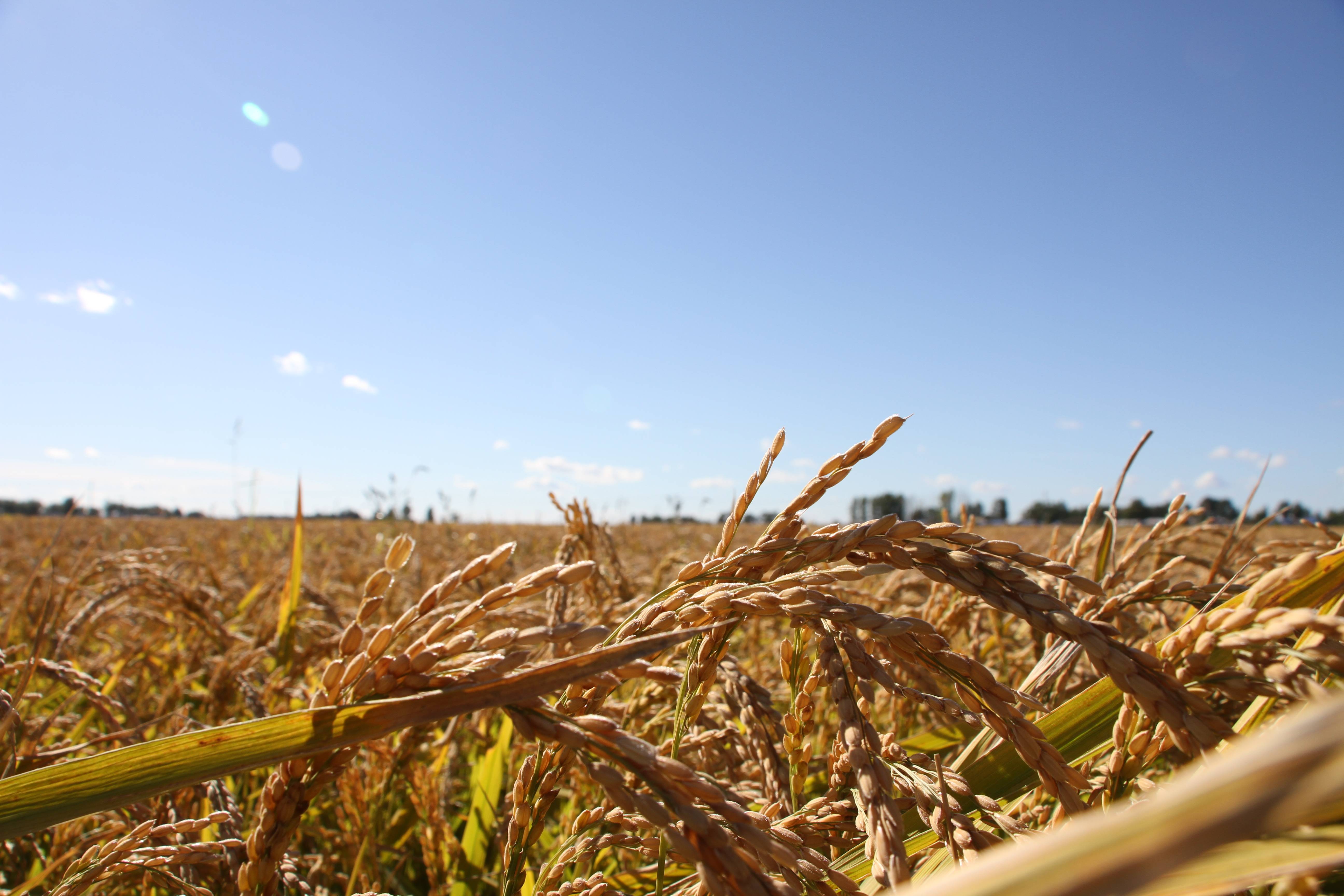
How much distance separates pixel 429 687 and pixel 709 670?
337mm

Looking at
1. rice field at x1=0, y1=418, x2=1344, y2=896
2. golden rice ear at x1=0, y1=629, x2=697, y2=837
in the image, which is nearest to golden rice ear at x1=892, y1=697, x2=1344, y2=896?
rice field at x1=0, y1=418, x2=1344, y2=896

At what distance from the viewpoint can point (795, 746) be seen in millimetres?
916

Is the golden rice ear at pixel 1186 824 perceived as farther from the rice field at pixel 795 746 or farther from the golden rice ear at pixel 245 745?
the golden rice ear at pixel 245 745

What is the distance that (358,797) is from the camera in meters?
1.64

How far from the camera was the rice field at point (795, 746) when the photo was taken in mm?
463

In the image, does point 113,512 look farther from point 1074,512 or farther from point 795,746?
point 1074,512

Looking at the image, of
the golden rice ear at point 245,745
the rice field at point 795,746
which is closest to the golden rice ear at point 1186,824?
the rice field at point 795,746

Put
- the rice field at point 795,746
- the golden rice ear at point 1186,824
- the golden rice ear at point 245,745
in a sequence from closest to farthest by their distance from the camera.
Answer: the golden rice ear at point 1186,824 → the rice field at point 795,746 → the golden rice ear at point 245,745

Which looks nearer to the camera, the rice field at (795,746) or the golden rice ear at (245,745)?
the rice field at (795,746)

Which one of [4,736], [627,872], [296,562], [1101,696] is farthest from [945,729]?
[296,562]

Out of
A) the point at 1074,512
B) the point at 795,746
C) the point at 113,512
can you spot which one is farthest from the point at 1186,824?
the point at 1074,512

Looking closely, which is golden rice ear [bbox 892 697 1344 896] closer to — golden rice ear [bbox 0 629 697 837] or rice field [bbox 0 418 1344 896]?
Answer: rice field [bbox 0 418 1344 896]

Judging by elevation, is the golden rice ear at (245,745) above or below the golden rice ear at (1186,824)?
below

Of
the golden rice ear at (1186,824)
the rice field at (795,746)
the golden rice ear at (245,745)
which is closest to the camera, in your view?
the golden rice ear at (1186,824)
